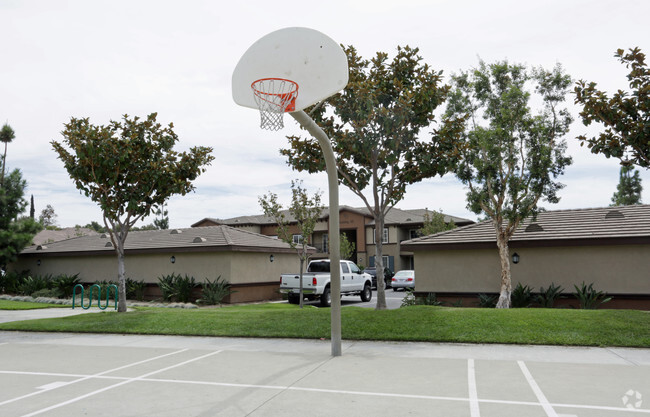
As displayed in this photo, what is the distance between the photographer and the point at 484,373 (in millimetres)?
7727

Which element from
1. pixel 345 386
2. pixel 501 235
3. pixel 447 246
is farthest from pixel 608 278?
pixel 345 386

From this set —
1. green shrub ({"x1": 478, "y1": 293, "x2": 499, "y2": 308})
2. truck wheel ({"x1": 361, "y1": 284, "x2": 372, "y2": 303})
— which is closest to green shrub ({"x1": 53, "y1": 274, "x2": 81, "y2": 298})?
truck wheel ({"x1": 361, "y1": 284, "x2": 372, "y2": 303})

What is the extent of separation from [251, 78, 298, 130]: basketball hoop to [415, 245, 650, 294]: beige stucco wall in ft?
35.8

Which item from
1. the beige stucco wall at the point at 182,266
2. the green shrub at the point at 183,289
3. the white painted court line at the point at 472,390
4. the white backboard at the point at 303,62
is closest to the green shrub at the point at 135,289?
the beige stucco wall at the point at 182,266

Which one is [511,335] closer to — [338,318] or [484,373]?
[484,373]

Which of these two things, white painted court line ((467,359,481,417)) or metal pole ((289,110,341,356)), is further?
metal pole ((289,110,341,356))

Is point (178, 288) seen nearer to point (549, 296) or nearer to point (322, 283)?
point (322, 283)

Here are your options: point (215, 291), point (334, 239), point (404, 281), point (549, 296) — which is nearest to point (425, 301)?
point (549, 296)

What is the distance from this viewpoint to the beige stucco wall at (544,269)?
50.4ft

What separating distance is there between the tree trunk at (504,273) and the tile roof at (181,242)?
1184 centimetres

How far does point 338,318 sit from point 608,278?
10.9 metres

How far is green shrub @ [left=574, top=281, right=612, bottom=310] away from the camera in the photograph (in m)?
15.2

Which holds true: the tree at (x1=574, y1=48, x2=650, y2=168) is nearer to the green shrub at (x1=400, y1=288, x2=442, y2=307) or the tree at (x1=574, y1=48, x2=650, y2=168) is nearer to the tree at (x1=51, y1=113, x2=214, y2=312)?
the green shrub at (x1=400, y1=288, x2=442, y2=307)

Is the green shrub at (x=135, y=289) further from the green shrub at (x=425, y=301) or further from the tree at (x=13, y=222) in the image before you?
the green shrub at (x=425, y=301)
